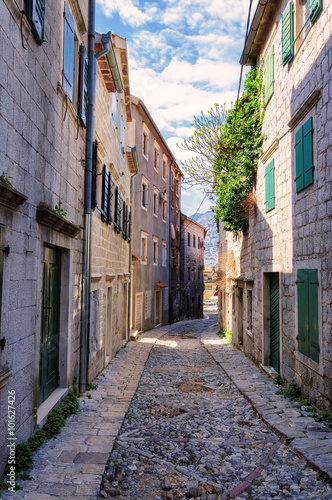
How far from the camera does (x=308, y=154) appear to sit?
649cm

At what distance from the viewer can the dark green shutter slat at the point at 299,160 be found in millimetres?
6832

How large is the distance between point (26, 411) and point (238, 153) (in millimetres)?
9388

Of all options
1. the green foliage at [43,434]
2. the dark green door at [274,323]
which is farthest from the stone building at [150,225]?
the green foliage at [43,434]

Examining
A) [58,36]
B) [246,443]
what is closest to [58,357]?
[246,443]

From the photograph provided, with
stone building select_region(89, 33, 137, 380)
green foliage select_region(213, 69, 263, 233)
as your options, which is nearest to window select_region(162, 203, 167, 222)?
stone building select_region(89, 33, 137, 380)

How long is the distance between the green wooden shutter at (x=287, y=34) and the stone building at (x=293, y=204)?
18 mm

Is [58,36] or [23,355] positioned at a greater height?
[58,36]

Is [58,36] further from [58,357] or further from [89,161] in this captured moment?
[58,357]

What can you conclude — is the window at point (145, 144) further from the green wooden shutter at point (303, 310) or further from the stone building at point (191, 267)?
the green wooden shutter at point (303, 310)

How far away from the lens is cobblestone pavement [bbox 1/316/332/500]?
3.87 meters

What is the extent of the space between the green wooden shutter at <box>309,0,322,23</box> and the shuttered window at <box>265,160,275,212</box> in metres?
3.16

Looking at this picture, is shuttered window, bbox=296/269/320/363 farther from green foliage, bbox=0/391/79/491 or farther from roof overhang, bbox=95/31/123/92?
roof overhang, bbox=95/31/123/92

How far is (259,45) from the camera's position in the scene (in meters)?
10.6

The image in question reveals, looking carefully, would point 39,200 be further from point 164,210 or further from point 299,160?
point 164,210
